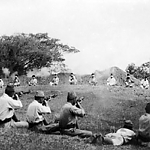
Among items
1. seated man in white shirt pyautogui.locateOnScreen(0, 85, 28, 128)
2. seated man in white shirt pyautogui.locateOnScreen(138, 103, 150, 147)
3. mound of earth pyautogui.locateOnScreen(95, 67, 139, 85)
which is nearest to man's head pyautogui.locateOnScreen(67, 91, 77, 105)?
seated man in white shirt pyautogui.locateOnScreen(0, 85, 28, 128)

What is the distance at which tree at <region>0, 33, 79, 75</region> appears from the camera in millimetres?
59750

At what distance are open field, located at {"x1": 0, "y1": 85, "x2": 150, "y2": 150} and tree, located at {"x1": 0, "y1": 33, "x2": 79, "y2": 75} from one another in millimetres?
24451

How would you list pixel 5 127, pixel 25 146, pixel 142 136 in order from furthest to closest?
pixel 5 127, pixel 142 136, pixel 25 146

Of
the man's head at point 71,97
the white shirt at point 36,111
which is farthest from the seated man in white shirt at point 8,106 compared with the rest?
the man's head at point 71,97

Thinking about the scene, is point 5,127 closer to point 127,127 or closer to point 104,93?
point 127,127

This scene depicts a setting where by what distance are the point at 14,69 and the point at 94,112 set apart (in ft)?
125

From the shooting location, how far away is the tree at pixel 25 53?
59.8m

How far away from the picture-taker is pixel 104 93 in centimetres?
3166

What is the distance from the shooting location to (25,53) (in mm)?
60625

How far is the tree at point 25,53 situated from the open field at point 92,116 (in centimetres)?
2445

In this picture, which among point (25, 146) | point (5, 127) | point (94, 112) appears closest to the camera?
point (25, 146)

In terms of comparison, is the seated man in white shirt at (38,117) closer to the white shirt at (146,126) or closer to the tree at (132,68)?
the white shirt at (146,126)

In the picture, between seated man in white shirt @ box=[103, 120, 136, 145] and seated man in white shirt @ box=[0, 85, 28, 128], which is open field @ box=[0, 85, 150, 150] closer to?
seated man in white shirt @ box=[103, 120, 136, 145]

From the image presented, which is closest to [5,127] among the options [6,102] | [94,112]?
[6,102]
